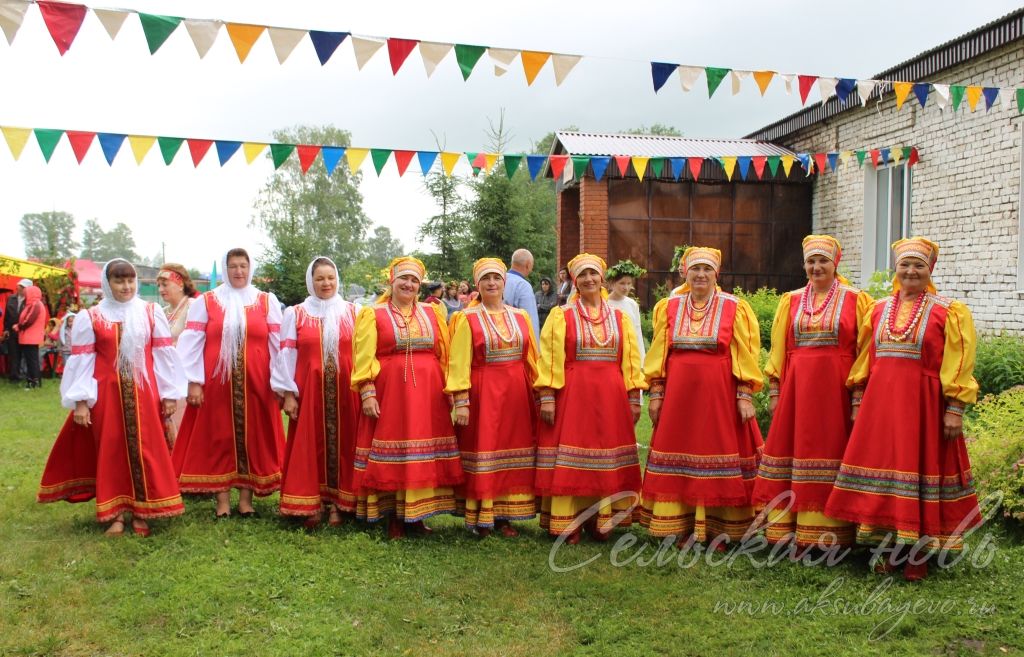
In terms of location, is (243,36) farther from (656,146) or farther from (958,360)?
(656,146)

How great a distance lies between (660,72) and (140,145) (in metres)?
4.32

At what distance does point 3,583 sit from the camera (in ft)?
14.9

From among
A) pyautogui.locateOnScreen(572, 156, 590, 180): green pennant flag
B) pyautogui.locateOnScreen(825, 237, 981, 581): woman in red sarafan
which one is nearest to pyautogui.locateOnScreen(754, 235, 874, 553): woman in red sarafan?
pyautogui.locateOnScreen(825, 237, 981, 581): woman in red sarafan

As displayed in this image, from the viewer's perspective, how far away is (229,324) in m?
5.64

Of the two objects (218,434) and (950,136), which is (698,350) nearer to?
(218,434)

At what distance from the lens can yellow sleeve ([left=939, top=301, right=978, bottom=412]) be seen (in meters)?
4.34

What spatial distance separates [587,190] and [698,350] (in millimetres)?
9597

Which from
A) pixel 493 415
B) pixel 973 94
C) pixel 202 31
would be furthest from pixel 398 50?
pixel 973 94

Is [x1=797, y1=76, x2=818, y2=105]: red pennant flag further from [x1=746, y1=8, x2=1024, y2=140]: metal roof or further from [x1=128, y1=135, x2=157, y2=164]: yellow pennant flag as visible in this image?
[x1=128, y1=135, x2=157, y2=164]: yellow pennant flag

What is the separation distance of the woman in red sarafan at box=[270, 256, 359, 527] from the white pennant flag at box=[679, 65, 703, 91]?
306cm

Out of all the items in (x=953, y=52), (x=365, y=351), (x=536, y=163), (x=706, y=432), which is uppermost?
(x=953, y=52)

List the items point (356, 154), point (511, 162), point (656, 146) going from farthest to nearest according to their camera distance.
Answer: point (656, 146), point (511, 162), point (356, 154)

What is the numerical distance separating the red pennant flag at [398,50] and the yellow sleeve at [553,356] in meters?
2.15

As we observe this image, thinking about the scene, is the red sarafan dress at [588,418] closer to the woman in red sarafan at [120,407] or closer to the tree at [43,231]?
the woman in red sarafan at [120,407]
